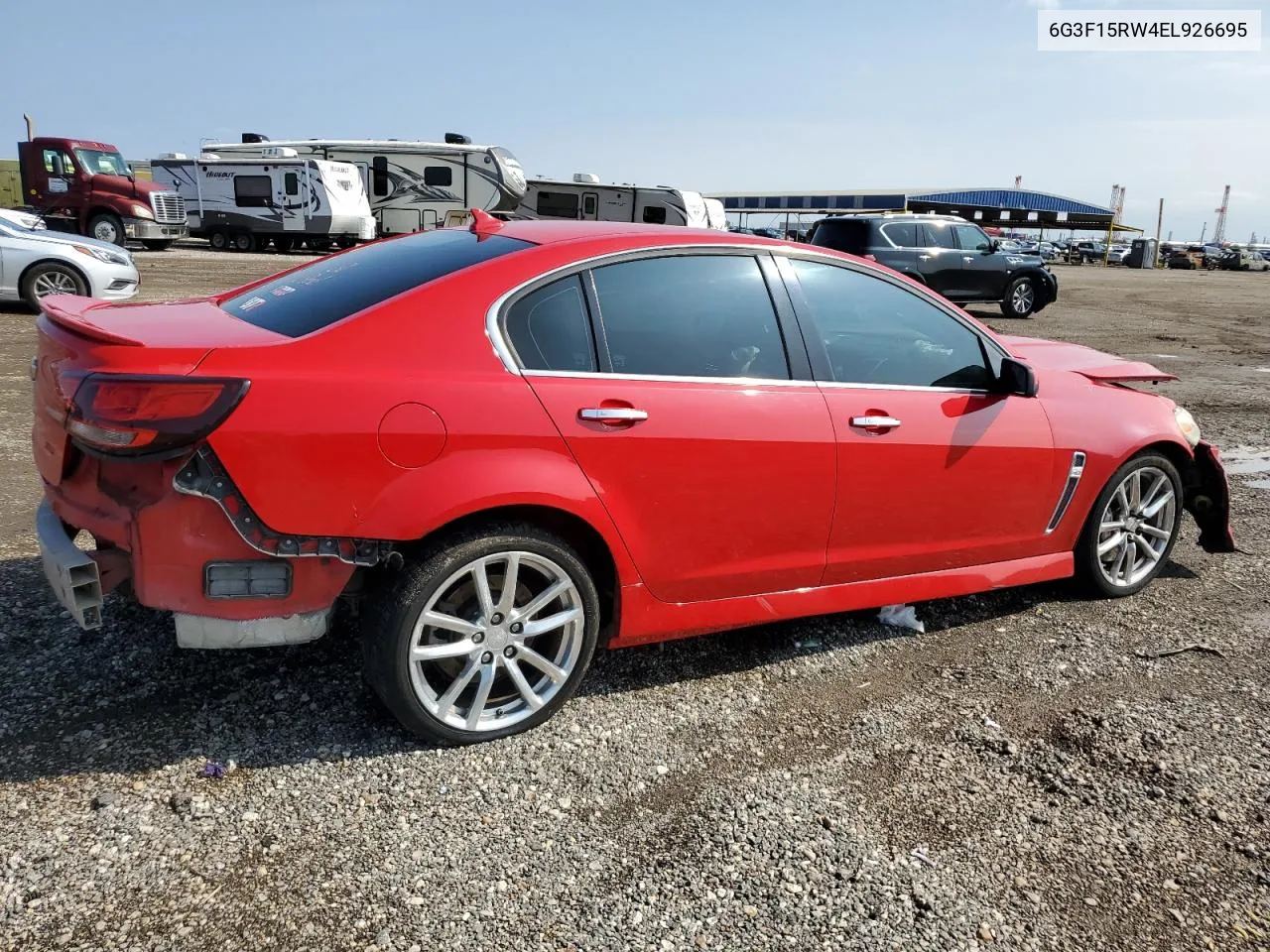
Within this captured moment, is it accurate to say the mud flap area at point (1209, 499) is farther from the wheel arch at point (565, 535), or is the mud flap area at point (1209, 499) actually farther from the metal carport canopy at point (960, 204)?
the metal carport canopy at point (960, 204)

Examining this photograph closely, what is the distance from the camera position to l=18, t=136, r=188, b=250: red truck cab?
79.7 feet

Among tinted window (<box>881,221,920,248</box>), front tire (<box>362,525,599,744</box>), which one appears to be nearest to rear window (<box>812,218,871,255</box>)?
tinted window (<box>881,221,920,248</box>)

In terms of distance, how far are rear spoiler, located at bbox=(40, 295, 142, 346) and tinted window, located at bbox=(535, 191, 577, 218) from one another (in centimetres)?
2558

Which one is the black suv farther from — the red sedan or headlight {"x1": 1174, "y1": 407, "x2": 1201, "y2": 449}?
the red sedan

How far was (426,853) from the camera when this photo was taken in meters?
2.58

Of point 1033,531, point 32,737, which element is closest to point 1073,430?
point 1033,531

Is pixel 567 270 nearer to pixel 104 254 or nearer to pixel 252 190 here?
pixel 104 254

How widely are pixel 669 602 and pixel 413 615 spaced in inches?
35.2

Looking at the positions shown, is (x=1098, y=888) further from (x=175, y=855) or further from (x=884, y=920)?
(x=175, y=855)

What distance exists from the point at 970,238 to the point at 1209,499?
13.9m

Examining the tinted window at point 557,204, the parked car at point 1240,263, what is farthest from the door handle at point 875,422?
the parked car at point 1240,263

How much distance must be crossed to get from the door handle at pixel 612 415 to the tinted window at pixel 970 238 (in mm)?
15977

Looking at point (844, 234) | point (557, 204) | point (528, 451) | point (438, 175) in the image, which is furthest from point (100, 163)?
point (528, 451)

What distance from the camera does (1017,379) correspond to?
386 centimetres
